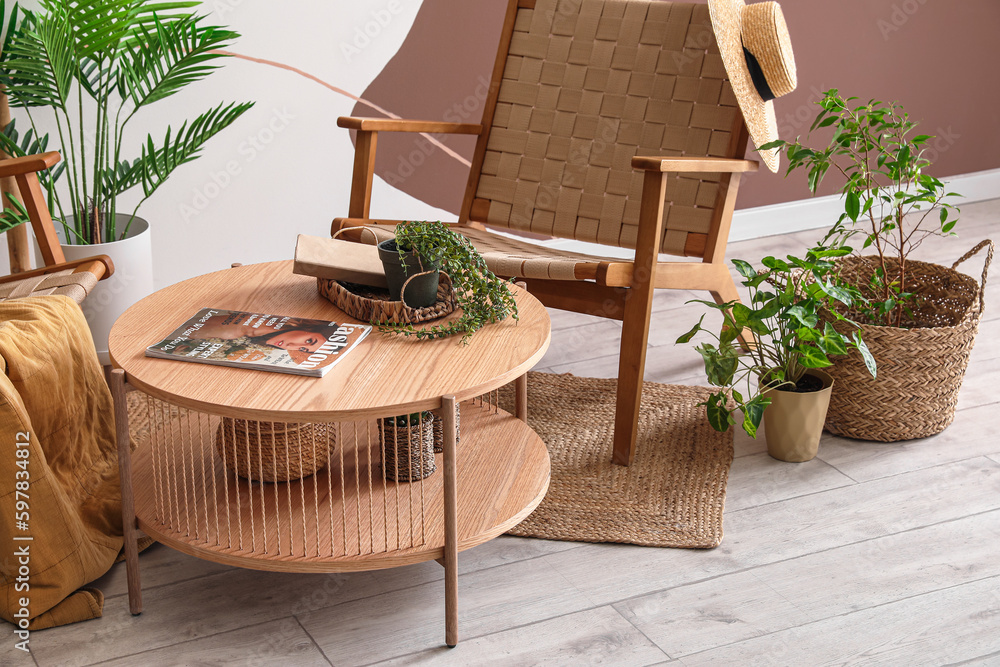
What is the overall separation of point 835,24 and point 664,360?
1.67 metres

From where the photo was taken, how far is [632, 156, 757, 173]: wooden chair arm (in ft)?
5.90

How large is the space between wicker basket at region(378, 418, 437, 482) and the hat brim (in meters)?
0.99

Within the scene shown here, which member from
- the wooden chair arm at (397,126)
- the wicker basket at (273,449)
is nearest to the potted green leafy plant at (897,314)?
the wooden chair arm at (397,126)

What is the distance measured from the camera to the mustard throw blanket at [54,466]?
146 centimetres

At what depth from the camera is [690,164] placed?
6.16 feet

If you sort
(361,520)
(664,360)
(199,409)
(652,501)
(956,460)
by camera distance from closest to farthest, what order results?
(199,409)
(361,520)
(652,501)
(956,460)
(664,360)

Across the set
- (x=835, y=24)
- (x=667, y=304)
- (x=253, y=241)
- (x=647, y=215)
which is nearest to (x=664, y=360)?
(x=667, y=304)

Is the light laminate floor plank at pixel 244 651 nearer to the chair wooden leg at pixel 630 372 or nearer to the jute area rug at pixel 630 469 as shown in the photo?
the jute area rug at pixel 630 469

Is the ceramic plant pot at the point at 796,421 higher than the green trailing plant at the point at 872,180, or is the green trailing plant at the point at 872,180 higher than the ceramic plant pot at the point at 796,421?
the green trailing plant at the point at 872,180

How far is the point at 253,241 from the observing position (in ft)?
9.46

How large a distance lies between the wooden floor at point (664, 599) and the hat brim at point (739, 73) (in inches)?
29.6

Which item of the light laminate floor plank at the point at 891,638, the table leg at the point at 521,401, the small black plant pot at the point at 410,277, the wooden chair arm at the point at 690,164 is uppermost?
the wooden chair arm at the point at 690,164

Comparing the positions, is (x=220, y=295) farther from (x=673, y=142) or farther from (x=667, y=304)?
(x=667, y=304)

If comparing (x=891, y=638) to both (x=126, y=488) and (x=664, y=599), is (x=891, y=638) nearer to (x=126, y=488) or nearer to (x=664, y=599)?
(x=664, y=599)
